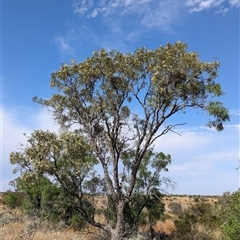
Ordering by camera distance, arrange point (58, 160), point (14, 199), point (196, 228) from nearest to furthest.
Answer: point (58, 160), point (196, 228), point (14, 199)

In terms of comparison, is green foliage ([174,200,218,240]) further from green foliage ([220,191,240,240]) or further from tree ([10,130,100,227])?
green foliage ([220,191,240,240])

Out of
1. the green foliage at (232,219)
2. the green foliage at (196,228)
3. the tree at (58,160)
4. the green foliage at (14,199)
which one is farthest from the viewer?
the green foliage at (14,199)

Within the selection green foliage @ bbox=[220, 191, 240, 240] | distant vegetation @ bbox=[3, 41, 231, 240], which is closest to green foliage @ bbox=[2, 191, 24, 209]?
distant vegetation @ bbox=[3, 41, 231, 240]

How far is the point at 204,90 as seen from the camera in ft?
57.3

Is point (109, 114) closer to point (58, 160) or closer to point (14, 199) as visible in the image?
point (58, 160)

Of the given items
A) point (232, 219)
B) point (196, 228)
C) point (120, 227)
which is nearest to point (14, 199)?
point (196, 228)

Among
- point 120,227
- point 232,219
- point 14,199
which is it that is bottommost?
point 120,227

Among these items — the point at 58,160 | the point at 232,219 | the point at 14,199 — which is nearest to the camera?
the point at 232,219

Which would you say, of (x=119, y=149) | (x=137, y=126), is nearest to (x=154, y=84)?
(x=137, y=126)

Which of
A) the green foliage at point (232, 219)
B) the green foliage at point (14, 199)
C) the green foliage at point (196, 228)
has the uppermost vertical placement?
the green foliage at point (14, 199)

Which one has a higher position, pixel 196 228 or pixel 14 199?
pixel 14 199

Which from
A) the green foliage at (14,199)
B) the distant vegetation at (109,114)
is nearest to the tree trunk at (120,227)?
the distant vegetation at (109,114)

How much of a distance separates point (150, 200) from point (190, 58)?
11180 mm

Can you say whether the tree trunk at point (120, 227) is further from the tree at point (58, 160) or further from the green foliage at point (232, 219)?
the green foliage at point (232, 219)
